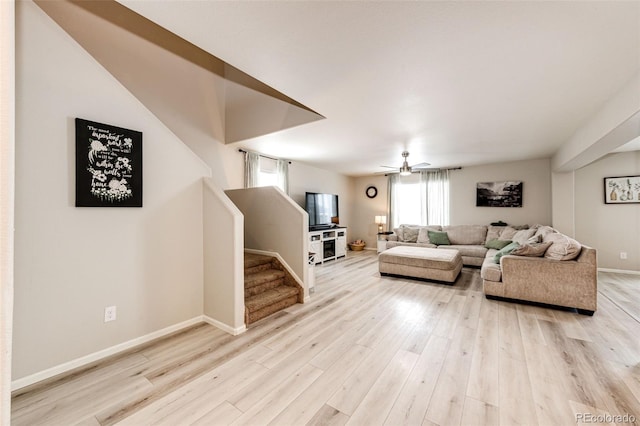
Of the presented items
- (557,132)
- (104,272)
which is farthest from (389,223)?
(104,272)

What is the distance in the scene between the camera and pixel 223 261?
2719mm

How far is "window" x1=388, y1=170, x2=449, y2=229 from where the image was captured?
22.5ft

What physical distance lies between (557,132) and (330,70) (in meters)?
3.87

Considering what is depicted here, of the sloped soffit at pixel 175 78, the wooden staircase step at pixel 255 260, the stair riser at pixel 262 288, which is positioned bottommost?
the stair riser at pixel 262 288

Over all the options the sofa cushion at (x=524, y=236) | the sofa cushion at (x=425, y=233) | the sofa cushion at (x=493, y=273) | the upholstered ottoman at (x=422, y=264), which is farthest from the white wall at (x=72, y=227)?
the sofa cushion at (x=524, y=236)

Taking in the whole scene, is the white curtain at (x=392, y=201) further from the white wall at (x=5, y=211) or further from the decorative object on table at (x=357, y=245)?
the white wall at (x=5, y=211)

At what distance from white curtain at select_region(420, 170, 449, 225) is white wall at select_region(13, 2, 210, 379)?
6.35 meters

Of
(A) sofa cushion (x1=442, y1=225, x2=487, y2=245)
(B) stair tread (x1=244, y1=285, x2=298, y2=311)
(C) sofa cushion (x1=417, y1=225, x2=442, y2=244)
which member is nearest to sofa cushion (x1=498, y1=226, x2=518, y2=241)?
(A) sofa cushion (x1=442, y1=225, x2=487, y2=245)

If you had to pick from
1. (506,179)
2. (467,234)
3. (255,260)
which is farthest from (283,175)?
(506,179)

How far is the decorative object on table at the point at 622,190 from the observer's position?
15.7 ft

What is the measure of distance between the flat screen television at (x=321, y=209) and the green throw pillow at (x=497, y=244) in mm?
3628

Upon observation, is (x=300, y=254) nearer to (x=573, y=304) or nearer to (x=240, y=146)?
(x=240, y=146)

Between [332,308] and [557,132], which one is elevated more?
[557,132]

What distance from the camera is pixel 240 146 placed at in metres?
4.63
